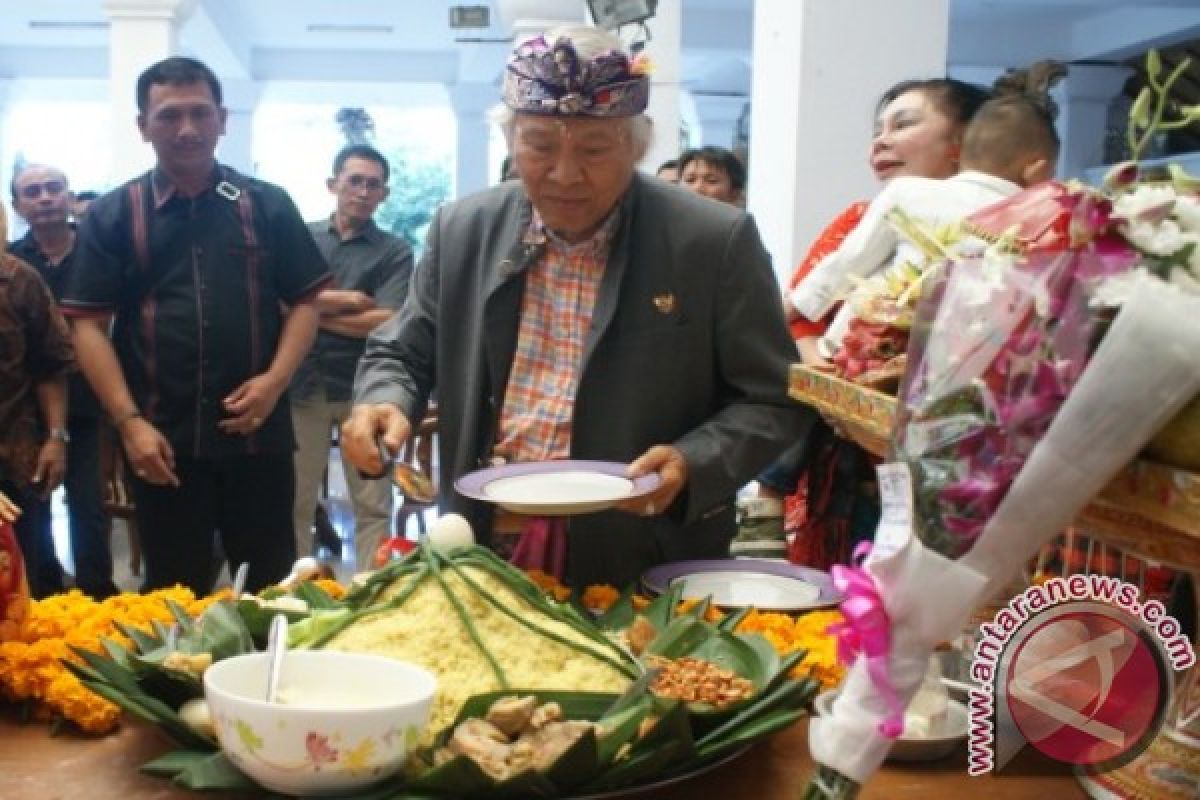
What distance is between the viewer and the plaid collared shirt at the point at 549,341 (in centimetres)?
182

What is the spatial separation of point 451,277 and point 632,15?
248 centimetres

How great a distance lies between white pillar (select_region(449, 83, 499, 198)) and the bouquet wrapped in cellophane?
11.4m

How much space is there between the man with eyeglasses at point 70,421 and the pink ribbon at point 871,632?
11.5ft

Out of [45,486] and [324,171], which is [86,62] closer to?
[324,171]

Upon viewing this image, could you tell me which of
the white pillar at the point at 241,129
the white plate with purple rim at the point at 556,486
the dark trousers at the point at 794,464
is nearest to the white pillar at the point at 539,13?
the dark trousers at the point at 794,464

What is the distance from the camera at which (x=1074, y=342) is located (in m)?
0.77

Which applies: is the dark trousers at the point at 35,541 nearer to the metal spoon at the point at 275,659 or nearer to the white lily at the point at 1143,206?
the metal spoon at the point at 275,659

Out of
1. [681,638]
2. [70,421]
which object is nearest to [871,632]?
[681,638]

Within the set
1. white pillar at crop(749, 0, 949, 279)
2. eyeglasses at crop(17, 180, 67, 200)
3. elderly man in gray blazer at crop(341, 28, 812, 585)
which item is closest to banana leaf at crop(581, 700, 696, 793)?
elderly man in gray blazer at crop(341, 28, 812, 585)

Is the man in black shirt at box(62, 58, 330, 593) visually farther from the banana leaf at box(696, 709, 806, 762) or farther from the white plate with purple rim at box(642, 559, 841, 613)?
the banana leaf at box(696, 709, 806, 762)

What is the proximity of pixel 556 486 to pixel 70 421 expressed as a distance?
117 inches

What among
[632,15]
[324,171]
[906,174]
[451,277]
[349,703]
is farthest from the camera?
[324,171]

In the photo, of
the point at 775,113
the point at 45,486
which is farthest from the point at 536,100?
the point at 45,486

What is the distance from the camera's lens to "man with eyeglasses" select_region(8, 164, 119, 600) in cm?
395
